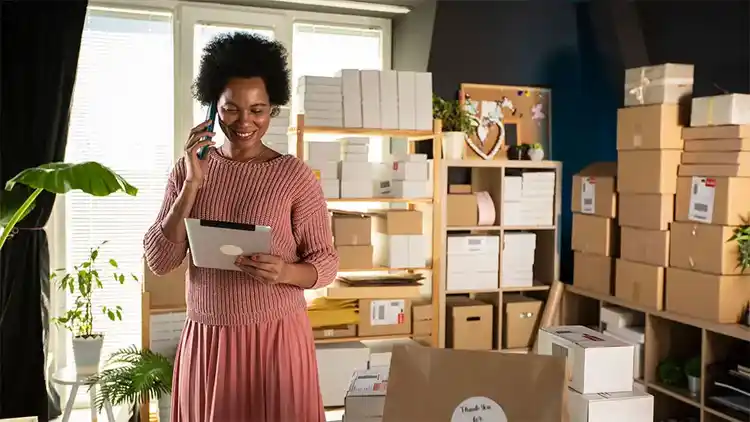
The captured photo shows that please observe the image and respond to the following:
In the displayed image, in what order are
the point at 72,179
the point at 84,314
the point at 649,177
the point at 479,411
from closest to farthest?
the point at 479,411 → the point at 72,179 → the point at 649,177 → the point at 84,314

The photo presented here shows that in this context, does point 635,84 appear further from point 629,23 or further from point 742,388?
point 742,388

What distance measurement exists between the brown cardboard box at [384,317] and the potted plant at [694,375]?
1.35 m

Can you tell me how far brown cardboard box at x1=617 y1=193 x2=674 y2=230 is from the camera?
10.4 feet

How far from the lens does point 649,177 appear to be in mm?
3213

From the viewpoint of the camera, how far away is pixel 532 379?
4.16 ft

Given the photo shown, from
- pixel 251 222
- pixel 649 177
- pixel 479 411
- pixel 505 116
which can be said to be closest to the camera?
pixel 479 411

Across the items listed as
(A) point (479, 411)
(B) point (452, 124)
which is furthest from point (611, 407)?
(B) point (452, 124)

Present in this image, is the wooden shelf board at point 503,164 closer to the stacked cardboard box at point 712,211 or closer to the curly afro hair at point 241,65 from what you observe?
the stacked cardboard box at point 712,211

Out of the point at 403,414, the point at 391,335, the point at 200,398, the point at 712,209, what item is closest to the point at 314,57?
the point at 391,335

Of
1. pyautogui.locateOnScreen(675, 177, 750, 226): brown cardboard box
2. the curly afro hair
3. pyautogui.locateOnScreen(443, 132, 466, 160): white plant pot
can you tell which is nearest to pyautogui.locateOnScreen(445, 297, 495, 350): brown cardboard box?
pyautogui.locateOnScreen(443, 132, 466, 160): white plant pot

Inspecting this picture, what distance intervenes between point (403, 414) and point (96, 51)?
9.62 ft

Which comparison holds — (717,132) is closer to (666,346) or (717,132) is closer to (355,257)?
(666,346)

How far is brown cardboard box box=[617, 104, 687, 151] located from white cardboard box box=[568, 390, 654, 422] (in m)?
1.58

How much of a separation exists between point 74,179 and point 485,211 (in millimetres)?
2242
